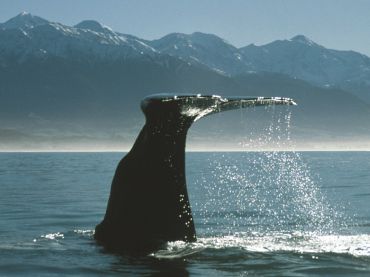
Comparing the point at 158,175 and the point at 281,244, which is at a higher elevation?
the point at 158,175

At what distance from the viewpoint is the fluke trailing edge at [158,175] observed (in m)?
8.24

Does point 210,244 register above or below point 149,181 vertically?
below

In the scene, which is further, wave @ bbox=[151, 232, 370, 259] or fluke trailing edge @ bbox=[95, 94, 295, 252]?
wave @ bbox=[151, 232, 370, 259]

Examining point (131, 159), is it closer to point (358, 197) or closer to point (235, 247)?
point (235, 247)

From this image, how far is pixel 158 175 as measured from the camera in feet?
27.6

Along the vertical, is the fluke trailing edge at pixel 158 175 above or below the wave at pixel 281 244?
above

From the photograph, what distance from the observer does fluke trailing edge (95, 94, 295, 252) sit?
8.24m

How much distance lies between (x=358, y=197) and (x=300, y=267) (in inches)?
743

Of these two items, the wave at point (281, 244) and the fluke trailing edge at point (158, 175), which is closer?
the fluke trailing edge at point (158, 175)

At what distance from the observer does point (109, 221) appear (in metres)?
8.70

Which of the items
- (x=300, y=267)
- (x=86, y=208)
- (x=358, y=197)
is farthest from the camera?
(x=358, y=197)

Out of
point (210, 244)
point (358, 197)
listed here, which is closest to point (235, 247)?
point (210, 244)

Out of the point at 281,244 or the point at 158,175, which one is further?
the point at 281,244

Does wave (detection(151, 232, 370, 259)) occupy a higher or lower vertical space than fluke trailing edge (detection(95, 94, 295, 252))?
lower
